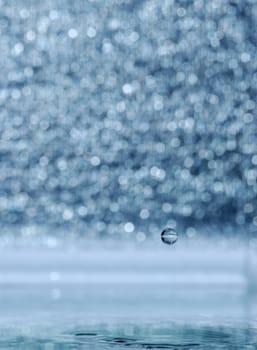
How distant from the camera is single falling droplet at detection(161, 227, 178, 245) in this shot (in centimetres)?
71

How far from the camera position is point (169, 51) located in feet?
2.35

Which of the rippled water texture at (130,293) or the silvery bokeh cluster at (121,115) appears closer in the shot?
the rippled water texture at (130,293)

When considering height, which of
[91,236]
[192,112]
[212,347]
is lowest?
[212,347]

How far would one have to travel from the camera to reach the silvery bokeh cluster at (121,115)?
712 mm

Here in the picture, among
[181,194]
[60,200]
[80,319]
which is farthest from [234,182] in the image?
[80,319]

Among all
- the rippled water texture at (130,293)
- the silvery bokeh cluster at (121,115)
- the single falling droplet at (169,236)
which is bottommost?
the rippled water texture at (130,293)

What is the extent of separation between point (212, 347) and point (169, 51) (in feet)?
1.24

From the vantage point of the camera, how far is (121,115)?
0.71 meters

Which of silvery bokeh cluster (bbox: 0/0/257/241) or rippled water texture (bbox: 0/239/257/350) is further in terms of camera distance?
silvery bokeh cluster (bbox: 0/0/257/241)

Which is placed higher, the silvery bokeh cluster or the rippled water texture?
the silvery bokeh cluster

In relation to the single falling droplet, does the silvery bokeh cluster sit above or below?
above

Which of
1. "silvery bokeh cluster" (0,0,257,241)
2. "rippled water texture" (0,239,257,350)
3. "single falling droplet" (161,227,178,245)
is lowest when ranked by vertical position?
"rippled water texture" (0,239,257,350)

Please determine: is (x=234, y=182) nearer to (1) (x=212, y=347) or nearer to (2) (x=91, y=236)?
(2) (x=91, y=236)

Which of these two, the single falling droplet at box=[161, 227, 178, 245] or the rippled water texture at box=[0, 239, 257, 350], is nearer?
the rippled water texture at box=[0, 239, 257, 350]
